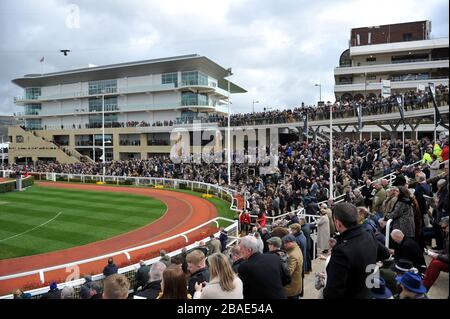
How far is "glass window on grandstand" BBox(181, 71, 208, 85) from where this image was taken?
173 feet

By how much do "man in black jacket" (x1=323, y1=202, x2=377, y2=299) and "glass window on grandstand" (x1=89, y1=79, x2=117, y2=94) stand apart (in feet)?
198

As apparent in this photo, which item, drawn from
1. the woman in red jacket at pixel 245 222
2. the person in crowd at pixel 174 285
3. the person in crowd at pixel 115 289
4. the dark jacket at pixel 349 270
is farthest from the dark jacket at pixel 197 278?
the woman in red jacket at pixel 245 222

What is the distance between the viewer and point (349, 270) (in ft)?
10.6

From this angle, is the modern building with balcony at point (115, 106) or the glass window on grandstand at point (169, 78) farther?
the glass window on grandstand at point (169, 78)

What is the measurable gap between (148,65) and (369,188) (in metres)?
48.3

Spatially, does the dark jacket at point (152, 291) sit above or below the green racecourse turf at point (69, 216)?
above

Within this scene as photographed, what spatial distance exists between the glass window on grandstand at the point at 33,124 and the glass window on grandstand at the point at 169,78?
92.7 ft

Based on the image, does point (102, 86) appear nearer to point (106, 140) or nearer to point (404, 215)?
point (106, 140)

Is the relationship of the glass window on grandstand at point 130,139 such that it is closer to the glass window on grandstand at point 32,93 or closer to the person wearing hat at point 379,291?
the glass window on grandstand at point 32,93

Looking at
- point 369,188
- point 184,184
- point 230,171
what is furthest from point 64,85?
point 369,188

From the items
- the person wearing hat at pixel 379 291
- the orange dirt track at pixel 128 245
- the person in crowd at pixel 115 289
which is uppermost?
the person in crowd at pixel 115 289

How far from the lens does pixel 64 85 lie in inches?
2559

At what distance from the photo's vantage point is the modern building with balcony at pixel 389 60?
41.0 m
